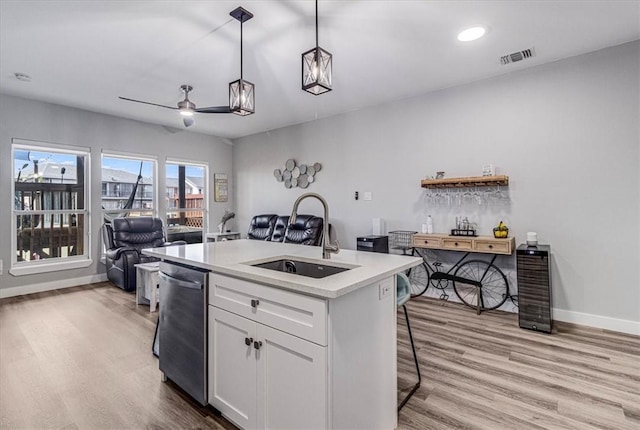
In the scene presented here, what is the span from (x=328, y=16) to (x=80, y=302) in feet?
14.5

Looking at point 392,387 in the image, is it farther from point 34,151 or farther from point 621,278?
point 34,151

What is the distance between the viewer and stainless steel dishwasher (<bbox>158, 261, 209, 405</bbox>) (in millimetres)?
1902

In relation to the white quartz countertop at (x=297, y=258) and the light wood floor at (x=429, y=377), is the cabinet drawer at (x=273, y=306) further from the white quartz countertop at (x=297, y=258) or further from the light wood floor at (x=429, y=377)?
the light wood floor at (x=429, y=377)

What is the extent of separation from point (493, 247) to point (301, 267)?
7.84ft

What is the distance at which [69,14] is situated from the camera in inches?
99.8

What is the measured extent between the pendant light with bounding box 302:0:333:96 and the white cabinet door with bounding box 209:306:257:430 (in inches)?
58.5

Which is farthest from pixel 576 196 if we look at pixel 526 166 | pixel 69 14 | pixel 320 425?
pixel 69 14

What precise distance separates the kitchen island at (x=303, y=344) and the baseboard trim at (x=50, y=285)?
4.24 metres

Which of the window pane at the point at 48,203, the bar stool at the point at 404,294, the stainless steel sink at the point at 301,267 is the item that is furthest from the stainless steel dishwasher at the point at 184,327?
the window pane at the point at 48,203

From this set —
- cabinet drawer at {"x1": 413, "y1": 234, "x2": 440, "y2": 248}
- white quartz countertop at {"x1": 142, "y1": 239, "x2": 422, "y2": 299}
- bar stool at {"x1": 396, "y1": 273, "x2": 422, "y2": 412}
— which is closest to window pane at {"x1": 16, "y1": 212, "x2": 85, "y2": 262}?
white quartz countertop at {"x1": 142, "y1": 239, "x2": 422, "y2": 299}

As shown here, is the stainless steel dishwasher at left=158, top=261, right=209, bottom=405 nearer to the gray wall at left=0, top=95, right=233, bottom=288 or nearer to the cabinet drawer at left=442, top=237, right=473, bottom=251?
the cabinet drawer at left=442, top=237, right=473, bottom=251

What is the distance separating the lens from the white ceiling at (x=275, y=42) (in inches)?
97.7

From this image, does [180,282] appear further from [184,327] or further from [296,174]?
[296,174]

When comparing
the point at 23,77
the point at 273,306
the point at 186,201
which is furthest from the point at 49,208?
the point at 273,306
